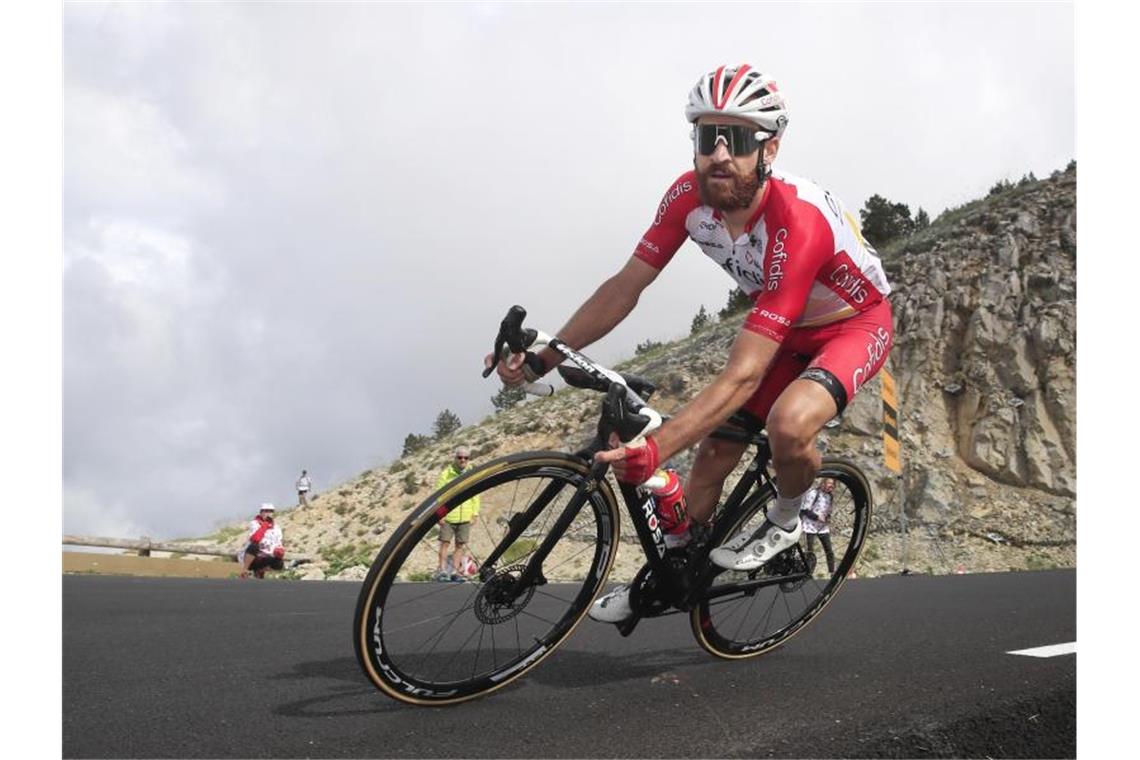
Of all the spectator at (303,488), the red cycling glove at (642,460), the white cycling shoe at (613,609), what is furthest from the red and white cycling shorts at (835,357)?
the spectator at (303,488)

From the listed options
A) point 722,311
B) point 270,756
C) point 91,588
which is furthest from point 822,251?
point 722,311

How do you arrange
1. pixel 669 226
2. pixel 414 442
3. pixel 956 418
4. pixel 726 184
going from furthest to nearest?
pixel 414 442
pixel 956 418
pixel 669 226
pixel 726 184

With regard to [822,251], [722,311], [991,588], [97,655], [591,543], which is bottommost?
[991,588]

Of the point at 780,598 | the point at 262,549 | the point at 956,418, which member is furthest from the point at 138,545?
the point at 956,418

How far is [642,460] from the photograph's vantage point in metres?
3.29

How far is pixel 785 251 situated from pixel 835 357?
59 centimetres

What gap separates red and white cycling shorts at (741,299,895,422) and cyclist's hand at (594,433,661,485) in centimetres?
90

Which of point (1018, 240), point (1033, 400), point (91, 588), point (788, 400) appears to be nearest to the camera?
point (788, 400)

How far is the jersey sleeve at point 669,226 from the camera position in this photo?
13.3 ft

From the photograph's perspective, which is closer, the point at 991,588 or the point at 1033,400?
the point at 991,588

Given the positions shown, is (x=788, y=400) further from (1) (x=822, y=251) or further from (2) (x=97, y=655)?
(2) (x=97, y=655)

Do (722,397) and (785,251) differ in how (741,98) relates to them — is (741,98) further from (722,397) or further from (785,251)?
(722,397)

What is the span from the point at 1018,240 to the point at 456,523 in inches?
1033

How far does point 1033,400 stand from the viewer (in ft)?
74.9
